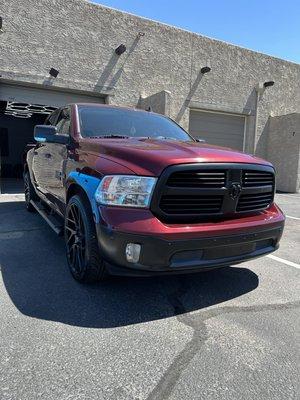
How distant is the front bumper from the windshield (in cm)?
164

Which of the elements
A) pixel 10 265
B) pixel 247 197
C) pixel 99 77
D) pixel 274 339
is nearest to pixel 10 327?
pixel 10 265

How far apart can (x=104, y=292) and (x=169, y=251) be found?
1045 millimetres

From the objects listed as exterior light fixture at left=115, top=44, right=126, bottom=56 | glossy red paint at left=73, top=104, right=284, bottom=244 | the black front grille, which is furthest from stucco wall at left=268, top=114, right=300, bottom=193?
the black front grille

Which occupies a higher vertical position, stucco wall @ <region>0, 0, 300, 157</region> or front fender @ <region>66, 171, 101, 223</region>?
stucco wall @ <region>0, 0, 300, 157</region>

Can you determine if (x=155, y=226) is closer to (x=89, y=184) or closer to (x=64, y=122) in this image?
(x=89, y=184)

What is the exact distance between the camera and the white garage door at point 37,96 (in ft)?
36.6

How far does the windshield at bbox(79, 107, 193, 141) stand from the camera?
15.1 feet

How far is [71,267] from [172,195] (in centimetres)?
157

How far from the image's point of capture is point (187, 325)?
320 centimetres

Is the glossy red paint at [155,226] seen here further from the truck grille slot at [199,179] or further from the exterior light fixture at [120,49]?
the exterior light fixture at [120,49]

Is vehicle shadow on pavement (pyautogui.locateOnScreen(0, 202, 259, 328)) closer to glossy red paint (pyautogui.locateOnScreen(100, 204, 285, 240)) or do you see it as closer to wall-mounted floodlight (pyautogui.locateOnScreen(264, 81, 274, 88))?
glossy red paint (pyautogui.locateOnScreen(100, 204, 285, 240))

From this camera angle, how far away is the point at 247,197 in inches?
146

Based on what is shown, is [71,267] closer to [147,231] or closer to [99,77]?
[147,231]

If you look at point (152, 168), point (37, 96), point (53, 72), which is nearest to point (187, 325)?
point (152, 168)
